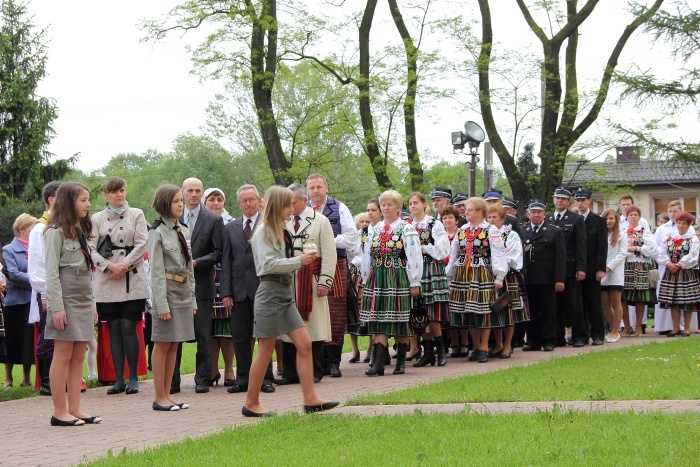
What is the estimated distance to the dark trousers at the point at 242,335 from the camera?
11.0 meters

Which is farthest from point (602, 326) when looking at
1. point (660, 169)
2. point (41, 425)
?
point (41, 425)

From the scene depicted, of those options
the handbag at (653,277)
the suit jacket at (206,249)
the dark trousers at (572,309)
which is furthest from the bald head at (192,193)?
the handbag at (653,277)

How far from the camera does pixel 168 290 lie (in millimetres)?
9547

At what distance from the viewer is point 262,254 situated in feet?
27.6

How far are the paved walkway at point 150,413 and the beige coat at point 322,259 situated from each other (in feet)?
2.13

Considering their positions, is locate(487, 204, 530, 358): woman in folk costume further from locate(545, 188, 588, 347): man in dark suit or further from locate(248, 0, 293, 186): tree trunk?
locate(248, 0, 293, 186): tree trunk

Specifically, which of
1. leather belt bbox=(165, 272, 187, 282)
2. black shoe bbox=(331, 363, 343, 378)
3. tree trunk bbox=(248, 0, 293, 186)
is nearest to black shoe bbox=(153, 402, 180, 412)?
leather belt bbox=(165, 272, 187, 282)

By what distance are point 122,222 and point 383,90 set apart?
15.3 m

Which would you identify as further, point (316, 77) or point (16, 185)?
point (16, 185)

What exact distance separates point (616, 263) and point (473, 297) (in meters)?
3.98

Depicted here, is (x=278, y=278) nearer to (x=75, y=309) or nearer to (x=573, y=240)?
(x=75, y=309)

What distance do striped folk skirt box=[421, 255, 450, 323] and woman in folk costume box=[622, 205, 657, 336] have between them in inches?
220

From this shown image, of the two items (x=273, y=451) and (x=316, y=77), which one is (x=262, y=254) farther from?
(x=316, y=77)

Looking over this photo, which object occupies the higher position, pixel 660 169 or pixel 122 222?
pixel 660 169
